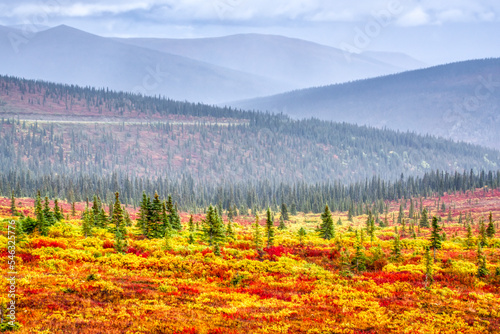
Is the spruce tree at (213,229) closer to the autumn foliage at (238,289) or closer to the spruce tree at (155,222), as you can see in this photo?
the autumn foliage at (238,289)

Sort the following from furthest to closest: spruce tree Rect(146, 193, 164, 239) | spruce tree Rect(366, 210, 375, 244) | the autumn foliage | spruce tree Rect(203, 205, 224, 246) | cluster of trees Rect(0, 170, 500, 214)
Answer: cluster of trees Rect(0, 170, 500, 214)
spruce tree Rect(366, 210, 375, 244)
spruce tree Rect(146, 193, 164, 239)
spruce tree Rect(203, 205, 224, 246)
the autumn foliage

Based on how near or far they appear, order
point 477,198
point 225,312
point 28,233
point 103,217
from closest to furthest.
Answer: point 225,312
point 28,233
point 103,217
point 477,198

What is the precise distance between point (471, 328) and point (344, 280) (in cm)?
1069

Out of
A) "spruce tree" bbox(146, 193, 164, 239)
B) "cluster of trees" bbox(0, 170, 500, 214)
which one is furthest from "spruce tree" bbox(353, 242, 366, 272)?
"cluster of trees" bbox(0, 170, 500, 214)

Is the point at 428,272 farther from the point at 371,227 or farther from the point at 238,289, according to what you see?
the point at 371,227

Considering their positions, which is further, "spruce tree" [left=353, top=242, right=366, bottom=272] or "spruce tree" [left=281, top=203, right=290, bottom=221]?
"spruce tree" [left=281, top=203, right=290, bottom=221]

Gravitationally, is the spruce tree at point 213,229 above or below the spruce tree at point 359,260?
above

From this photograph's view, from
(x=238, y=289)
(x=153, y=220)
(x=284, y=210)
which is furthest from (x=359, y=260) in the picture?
(x=284, y=210)

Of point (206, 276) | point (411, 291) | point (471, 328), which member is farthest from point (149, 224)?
point (471, 328)

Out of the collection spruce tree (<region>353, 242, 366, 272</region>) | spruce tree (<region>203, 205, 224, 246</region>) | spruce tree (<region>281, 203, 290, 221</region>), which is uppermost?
spruce tree (<region>203, 205, 224, 246</region>)

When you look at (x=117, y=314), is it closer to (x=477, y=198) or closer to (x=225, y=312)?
(x=225, y=312)

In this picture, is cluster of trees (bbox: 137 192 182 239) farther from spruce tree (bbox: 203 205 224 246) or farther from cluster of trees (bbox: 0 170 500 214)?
cluster of trees (bbox: 0 170 500 214)

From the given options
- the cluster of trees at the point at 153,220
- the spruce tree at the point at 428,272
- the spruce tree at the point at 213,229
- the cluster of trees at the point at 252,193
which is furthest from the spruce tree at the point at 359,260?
the cluster of trees at the point at 252,193

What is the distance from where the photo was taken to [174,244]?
41.3 m
